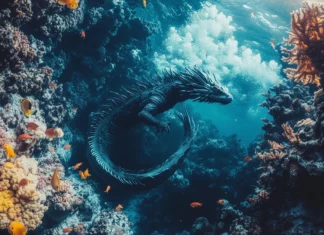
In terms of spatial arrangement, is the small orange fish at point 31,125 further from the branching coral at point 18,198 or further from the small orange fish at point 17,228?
the small orange fish at point 17,228

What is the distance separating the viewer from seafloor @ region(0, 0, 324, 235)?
15.9ft

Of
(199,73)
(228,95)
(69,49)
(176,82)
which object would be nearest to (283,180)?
(228,95)

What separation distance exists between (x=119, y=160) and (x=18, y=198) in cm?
A: 442

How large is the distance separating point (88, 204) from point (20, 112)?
136 inches

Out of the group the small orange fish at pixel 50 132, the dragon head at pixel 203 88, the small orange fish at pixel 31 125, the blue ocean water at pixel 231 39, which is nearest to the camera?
the small orange fish at pixel 31 125

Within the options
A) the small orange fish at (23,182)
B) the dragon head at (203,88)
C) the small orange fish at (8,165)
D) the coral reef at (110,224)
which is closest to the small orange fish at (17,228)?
the small orange fish at (23,182)

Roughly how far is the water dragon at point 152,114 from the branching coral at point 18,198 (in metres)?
2.25

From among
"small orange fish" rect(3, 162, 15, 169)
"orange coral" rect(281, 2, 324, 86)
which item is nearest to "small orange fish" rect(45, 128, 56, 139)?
"small orange fish" rect(3, 162, 15, 169)

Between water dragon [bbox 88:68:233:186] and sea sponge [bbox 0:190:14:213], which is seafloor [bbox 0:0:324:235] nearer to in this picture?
sea sponge [bbox 0:190:14:213]

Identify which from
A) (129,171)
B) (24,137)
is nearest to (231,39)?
(129,171)

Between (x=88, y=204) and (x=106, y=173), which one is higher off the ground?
(x=106, y=173)

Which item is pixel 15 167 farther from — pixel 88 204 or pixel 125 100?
pixel 125 100

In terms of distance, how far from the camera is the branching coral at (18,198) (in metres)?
4.71

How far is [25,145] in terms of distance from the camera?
18.3ft
